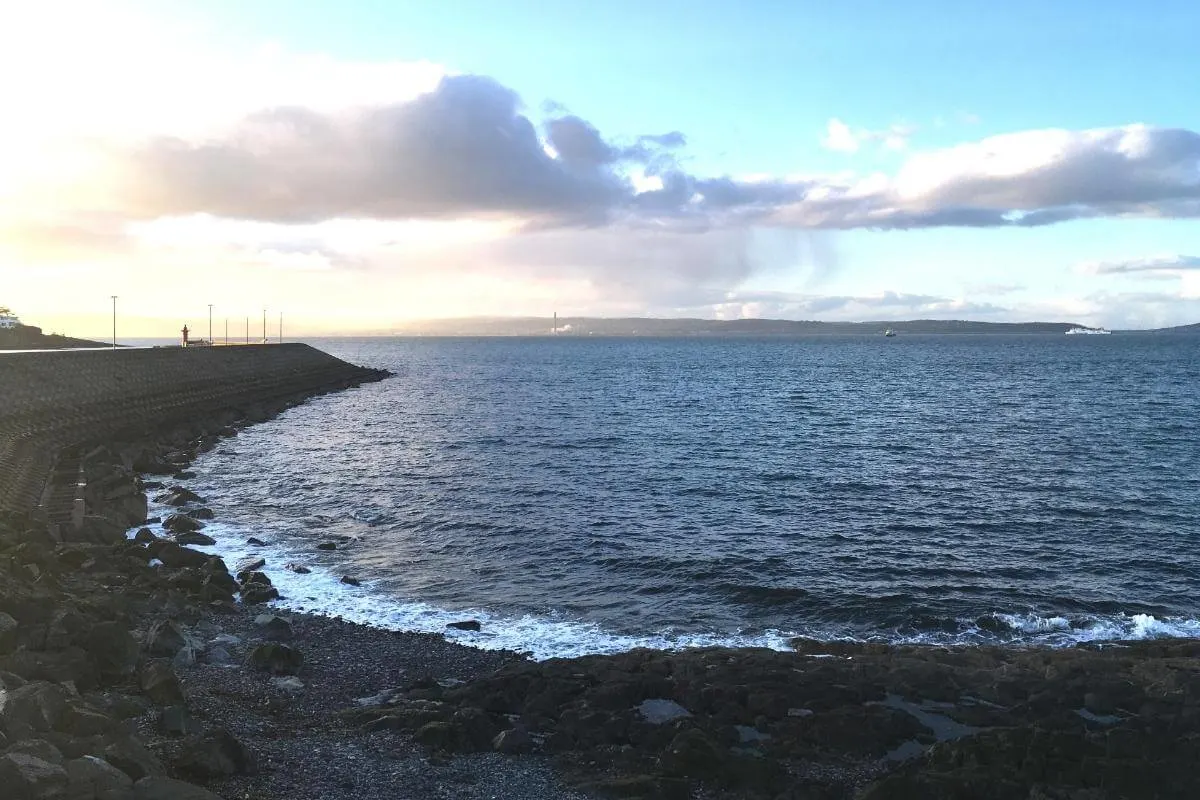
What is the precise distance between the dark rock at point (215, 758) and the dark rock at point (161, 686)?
2.12 meters

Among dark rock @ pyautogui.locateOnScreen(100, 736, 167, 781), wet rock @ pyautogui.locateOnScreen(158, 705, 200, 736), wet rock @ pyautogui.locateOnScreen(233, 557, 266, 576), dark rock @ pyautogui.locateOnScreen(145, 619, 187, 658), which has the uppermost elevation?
Answer: dark rock @ pyautogui.locateOnScreen(100, 736, 167, 781)

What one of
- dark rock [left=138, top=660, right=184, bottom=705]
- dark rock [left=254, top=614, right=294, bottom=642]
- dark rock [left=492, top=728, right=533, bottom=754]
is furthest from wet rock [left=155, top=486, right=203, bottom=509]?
dark rock [left=492, top=728, right=533, bottom=754]

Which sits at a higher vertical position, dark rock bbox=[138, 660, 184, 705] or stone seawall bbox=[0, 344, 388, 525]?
stone seawall bbox=[0, 344, 388, 525]

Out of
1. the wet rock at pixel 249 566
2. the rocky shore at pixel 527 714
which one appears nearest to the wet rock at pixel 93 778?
the rocky shore at pixel 527 714

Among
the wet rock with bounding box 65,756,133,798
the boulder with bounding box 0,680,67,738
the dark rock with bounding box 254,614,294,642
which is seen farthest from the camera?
the dark rock with bounding box 254,614,294,642

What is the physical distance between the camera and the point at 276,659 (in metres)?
17.2

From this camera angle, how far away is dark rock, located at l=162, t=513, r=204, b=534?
97.5 ft

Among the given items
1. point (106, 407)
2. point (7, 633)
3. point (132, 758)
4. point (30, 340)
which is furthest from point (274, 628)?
point (30, 340)

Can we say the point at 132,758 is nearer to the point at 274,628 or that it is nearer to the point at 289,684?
the point at 289,684

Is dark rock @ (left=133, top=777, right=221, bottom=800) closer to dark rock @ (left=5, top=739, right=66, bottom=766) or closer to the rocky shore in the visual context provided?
the rocky shore

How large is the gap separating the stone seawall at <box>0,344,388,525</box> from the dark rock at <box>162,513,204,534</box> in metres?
1.53

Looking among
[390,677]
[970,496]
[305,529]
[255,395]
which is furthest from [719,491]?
[255,395]

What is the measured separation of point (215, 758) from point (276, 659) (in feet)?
19.1

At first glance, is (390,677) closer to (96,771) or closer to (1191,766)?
(96,771)
